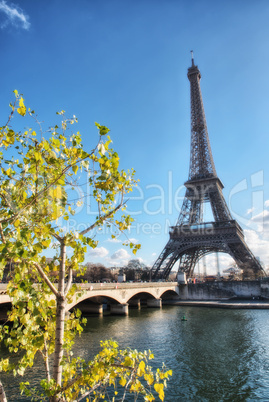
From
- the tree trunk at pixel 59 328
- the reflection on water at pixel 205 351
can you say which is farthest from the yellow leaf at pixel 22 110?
the reflection on water at pixel 205 351

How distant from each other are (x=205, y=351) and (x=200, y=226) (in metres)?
49.2

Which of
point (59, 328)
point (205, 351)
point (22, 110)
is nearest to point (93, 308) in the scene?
point (205, 351)

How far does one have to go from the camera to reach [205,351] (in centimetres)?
1948

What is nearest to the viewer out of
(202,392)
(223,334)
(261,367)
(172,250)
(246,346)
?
(202,392)

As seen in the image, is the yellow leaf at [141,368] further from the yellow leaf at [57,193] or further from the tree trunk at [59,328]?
the yellow leaf at [57,193]

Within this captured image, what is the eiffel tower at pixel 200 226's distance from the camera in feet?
202

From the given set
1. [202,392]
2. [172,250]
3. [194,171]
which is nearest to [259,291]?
[172,250]

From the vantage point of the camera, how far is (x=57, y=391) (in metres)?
3.52

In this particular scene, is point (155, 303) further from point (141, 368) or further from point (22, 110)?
point (22, 110)

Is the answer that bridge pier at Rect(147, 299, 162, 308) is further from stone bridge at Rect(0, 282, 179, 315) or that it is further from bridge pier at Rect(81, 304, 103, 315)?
bridge pier at Rect(81, 304, 103, 315)

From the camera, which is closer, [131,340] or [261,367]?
[261,367]

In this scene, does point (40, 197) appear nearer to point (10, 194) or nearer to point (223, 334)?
point (10, 194)

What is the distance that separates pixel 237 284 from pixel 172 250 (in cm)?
1636

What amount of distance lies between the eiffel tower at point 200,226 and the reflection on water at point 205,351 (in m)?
29.1
